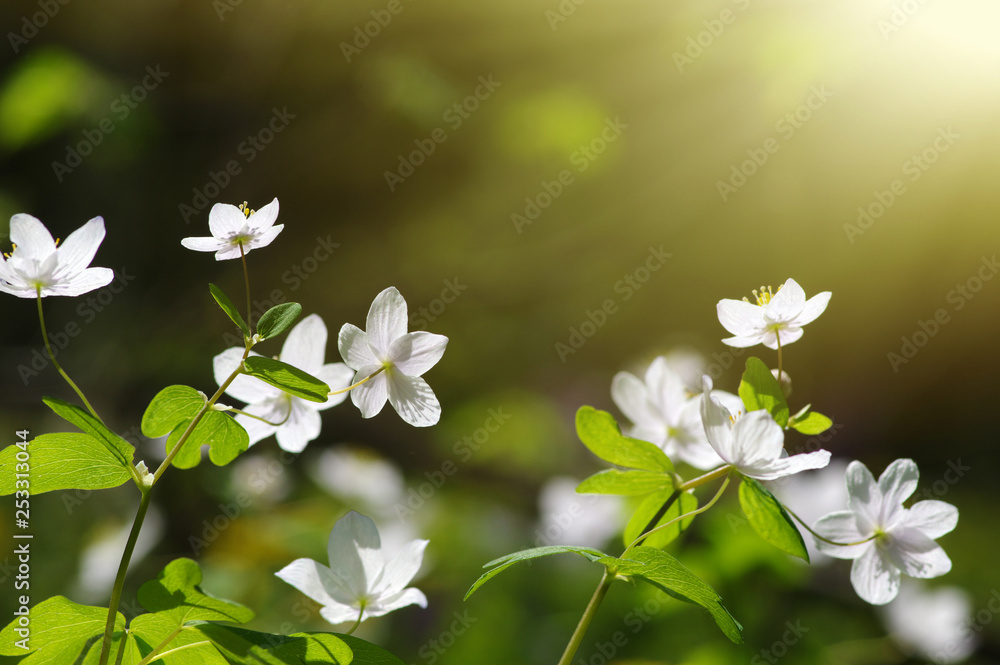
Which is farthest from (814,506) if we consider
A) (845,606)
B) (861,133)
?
(861,133)

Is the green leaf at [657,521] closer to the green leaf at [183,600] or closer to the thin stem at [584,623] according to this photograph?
the thin stem at [584,623]

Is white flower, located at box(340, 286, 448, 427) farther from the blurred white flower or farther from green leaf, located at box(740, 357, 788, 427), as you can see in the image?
the blurred white flower

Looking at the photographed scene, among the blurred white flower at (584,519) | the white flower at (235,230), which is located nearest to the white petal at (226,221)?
the white flower at (235,230)

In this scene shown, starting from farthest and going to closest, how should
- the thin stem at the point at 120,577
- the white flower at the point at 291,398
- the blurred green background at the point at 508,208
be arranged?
the blurred green background at the point at 508,208 → the white flower at the point at 291,398 → the thin stem at the point at 120,577

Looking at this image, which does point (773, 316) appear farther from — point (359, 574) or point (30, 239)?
point (30, 239)

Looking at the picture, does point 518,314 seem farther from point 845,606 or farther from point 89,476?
point 89,476

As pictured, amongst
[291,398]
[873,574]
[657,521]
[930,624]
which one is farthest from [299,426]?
[930,624]
